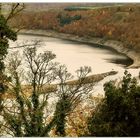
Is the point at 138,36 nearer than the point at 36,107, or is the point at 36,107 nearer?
the point at 36,107

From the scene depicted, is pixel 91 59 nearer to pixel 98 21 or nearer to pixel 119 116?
pixel 98 21

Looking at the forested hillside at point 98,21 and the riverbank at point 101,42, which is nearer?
the riverbank at point 101,42

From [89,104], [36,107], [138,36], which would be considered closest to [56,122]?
[36,107]

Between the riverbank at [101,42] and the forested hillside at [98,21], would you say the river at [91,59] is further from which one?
the forested hillside at [98,21]

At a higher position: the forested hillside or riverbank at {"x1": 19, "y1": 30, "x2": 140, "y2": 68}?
the forested hillside

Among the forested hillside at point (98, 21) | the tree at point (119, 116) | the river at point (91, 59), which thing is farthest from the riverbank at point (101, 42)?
the tree at point (119, 116)

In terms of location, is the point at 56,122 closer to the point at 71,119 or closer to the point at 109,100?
the point at 71,119

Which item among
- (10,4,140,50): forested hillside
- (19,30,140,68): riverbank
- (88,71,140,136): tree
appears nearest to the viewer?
(88,71,140,136): tree

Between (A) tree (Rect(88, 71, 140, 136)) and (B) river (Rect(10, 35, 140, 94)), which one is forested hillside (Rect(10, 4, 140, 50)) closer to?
(B) river (Rect(10, 35, 140, 94))

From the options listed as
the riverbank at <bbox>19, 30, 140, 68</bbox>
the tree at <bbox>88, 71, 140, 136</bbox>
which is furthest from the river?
the tree at <bbox>88, 71, 140, 136</bbox>
